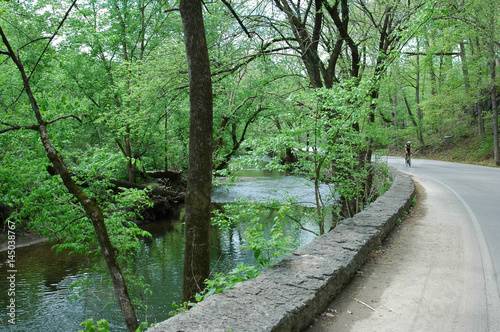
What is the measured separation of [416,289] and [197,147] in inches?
130

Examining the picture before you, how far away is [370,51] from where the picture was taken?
45.9 ft

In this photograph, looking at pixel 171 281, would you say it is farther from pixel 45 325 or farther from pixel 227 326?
pixel 227 326

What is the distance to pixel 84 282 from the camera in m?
6.99

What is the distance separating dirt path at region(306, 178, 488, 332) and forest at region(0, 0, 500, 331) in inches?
92.3

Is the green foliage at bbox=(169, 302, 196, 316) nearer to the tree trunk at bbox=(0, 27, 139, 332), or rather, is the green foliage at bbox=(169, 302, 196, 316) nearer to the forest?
the forest

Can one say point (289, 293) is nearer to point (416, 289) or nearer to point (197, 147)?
point (416, 289)

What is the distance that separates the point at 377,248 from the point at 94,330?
4106mm

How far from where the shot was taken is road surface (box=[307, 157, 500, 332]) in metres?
3.12

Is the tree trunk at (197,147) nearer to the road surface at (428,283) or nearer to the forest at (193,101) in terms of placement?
the forest at (193,101)

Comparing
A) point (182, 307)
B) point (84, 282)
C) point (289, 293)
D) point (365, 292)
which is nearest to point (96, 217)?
point (84, 282)

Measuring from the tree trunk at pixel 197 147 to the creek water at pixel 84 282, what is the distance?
1.45 feet

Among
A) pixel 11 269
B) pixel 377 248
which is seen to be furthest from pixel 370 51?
pixel 11 269

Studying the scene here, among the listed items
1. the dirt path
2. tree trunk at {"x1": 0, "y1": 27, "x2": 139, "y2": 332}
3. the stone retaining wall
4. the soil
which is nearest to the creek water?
A: tree trunk at {"x1": 0, "y1": 27, "x2": 139, "y2": 332}

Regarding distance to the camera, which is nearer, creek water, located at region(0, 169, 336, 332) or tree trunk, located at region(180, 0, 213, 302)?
tree trunk, located at region(180, 0, 213, 302)
